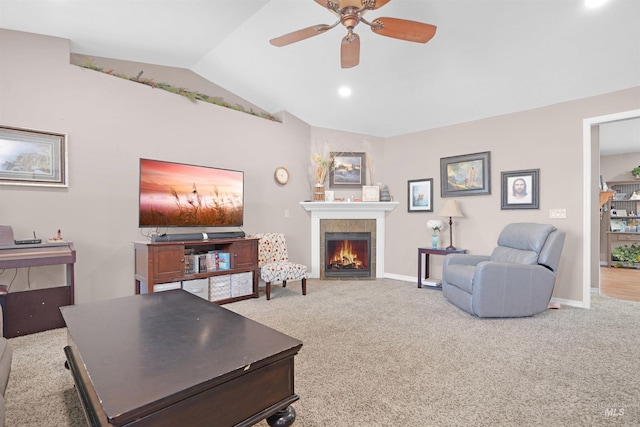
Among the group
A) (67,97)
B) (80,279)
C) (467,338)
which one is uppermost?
(67,97)

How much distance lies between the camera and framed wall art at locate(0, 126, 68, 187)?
2898 mm

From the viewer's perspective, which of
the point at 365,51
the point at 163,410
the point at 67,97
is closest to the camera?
the point at 163,410

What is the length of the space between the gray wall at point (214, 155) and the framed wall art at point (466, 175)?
0.11 m

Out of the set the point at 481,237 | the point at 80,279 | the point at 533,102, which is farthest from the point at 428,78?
the point at 80,279

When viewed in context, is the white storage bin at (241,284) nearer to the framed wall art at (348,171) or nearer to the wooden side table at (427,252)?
the framed wall art at (348,171)

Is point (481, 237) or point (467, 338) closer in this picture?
point (467, 338)

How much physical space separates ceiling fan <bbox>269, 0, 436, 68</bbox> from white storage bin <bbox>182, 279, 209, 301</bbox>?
259cm

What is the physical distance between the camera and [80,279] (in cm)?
329

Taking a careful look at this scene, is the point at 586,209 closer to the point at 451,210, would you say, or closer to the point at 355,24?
the point at 451,210

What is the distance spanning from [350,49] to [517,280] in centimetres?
273

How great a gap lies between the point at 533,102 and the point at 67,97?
525 cm

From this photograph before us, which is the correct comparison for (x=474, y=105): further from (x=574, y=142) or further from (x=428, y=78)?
(x=574, y=142)

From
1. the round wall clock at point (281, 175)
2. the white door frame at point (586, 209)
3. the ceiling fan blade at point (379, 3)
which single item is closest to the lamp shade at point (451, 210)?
the white door frame at point (586, 209)

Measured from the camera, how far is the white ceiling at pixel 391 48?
2875 millimetres
